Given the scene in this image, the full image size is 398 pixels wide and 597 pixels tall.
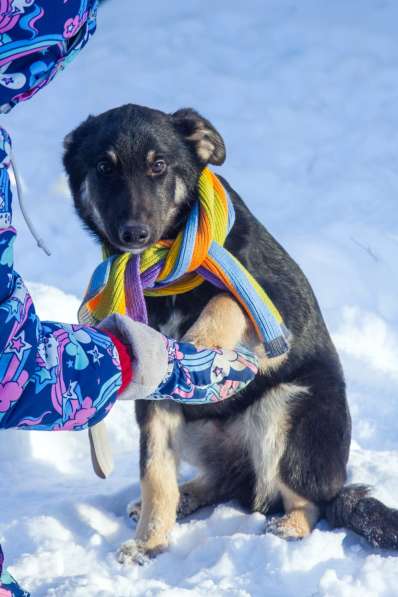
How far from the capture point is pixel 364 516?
11.7ft

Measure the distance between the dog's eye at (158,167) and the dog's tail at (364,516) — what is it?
1.47 metres

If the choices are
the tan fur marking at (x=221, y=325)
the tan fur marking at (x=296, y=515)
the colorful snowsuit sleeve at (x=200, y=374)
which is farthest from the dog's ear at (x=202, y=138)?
the tan fur marking at (x=296, y=515)

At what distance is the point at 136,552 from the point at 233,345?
2.78 ft

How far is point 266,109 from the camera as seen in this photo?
27.4 ft

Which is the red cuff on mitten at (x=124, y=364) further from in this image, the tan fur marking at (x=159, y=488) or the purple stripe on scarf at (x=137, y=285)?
the tan fur marking at (x=159, y=488)

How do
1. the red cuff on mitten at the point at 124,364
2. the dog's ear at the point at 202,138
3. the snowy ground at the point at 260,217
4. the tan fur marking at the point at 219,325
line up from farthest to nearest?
the dog's ear at the point at 202,138
the tan fur marking at the point at 219,325
the snowy ground at the point at 260,217
the red cuff on mitten at the point at 124,364

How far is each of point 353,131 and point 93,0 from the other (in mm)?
5835

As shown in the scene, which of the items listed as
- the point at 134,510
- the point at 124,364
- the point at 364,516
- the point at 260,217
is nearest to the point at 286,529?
the point at 364,516

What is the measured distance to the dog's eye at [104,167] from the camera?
3.93m

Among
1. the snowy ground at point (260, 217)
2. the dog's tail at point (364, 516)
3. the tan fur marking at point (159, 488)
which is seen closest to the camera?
the snowy ground at point (260, 217)

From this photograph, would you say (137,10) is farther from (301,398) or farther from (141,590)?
(141,590)

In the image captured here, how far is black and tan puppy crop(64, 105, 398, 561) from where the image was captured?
3812 mm

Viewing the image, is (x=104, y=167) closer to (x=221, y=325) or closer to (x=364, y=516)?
(x=221, y=325)

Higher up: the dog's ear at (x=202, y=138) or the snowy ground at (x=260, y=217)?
the dog's ear at (x=202, y=138)
